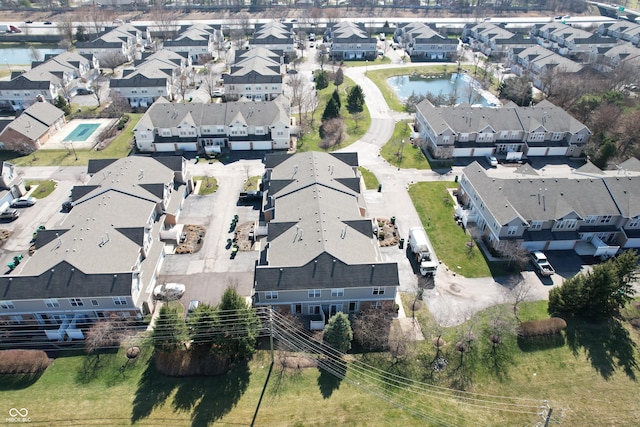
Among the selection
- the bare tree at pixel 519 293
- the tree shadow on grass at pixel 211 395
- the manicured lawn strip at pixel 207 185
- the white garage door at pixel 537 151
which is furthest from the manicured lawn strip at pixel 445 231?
the manicured lawn strip at pixel 207 185

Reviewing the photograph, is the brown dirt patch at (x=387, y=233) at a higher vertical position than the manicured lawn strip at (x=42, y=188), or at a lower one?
lower

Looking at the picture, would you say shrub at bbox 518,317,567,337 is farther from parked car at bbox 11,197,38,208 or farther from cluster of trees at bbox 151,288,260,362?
parked car at bbox 11,197,38,208

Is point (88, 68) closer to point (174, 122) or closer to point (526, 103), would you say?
point (174, 122)

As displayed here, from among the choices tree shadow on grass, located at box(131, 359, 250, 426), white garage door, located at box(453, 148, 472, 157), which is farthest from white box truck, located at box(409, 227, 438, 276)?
white garage door, located at box(453, 148, 472, 157)

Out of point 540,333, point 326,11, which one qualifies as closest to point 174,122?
point 540,333

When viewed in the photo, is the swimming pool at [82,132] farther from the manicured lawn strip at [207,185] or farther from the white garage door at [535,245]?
the white garage door at [535,245]

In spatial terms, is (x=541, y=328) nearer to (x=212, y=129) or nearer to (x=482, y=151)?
(x=482, y=151)
